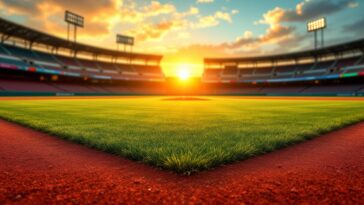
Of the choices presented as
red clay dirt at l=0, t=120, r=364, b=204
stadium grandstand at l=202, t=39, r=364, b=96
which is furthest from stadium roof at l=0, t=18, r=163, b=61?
red clay dirt at l=0, t=120, r=364, b=204

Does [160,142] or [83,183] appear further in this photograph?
[160,142]

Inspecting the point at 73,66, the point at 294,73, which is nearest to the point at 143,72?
the point at 73,66

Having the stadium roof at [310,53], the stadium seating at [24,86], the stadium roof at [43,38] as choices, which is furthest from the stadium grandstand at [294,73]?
the stadium seating at [24,86]

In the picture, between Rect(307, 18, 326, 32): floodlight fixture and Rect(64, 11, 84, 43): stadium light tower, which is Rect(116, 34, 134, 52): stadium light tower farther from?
Rect(307, 18, 326, 32): floodlight fixture

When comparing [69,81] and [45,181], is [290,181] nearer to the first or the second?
[45,181]

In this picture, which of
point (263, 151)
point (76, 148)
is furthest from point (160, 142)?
point (263, 151)
